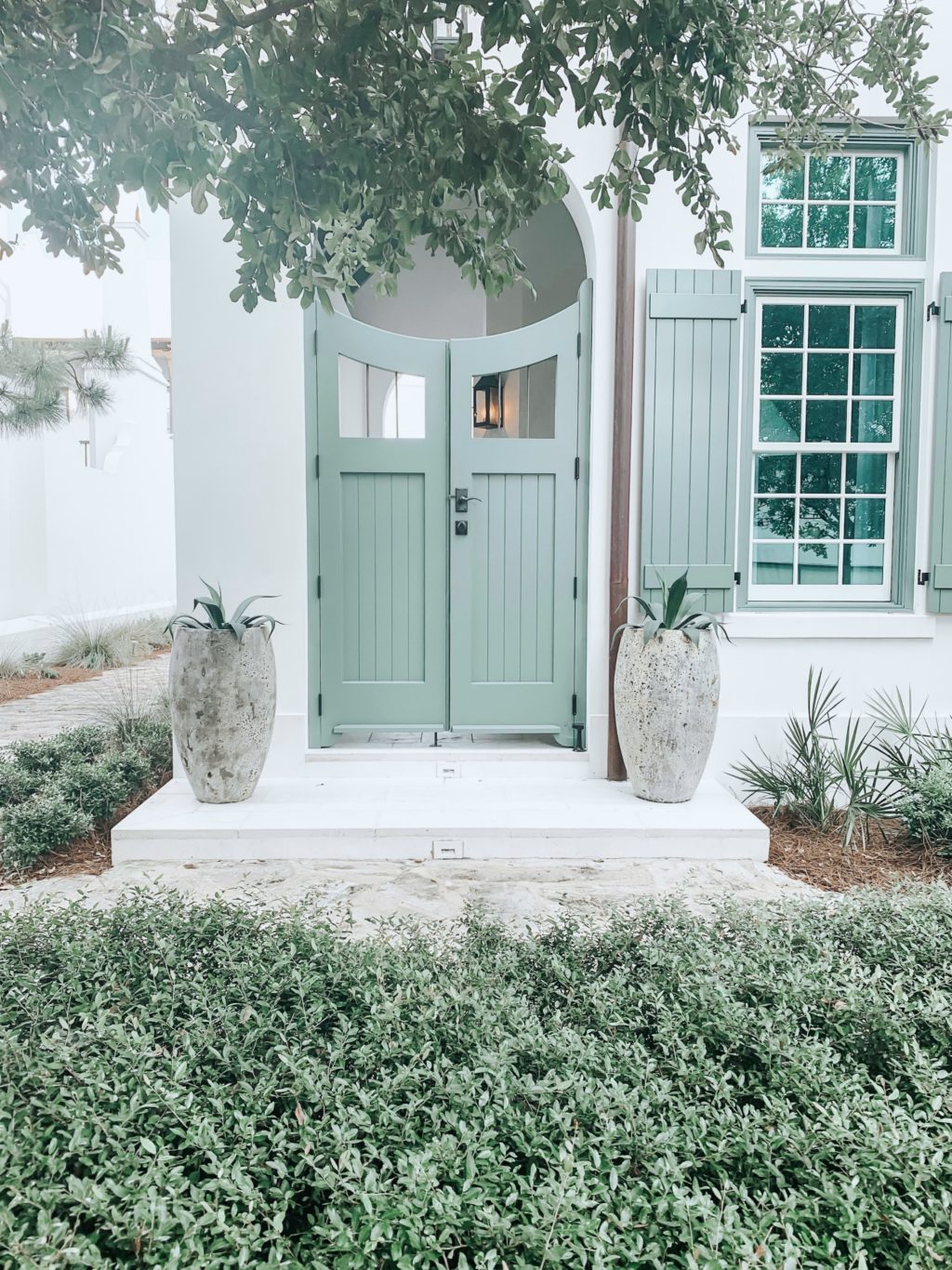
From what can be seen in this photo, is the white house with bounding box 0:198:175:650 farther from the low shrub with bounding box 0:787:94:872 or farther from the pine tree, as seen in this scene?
the low shrub with bounding box 0:787:94:872

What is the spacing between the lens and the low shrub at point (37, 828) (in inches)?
151

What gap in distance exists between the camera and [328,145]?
1.67m

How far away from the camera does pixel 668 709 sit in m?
4.12

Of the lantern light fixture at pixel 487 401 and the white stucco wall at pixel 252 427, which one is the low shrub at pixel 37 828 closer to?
the white stucco wall at pixel 252 427

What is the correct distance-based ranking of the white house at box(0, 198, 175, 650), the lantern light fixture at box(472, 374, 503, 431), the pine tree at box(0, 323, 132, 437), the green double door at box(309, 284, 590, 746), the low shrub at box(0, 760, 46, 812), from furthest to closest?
the white house at box(0, 198, 175, 650), the pine tree at box(0, 323, 132, 437), the lantern light fixture at box(472, 374, 503, 431), the green double door at box(309, 284, 590, 746), the low shrub at box(0, 760, 46, 812)

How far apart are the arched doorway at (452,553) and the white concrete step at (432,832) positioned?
85cm

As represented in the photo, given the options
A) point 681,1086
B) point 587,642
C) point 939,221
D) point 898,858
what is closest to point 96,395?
point 587,642

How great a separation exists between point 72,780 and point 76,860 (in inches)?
21.5

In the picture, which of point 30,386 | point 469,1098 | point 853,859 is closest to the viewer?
point 469,1098

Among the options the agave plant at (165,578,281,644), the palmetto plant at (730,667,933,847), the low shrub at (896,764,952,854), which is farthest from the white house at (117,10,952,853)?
the low shrub at (896,764,952,854)

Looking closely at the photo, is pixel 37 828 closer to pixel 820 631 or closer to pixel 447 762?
pixel 447 762

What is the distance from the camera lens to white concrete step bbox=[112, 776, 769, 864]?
3855 millimetres

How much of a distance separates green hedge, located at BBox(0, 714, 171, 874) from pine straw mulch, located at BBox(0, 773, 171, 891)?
0.11ft

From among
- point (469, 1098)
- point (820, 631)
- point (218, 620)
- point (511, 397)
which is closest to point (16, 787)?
point (218, 620)
